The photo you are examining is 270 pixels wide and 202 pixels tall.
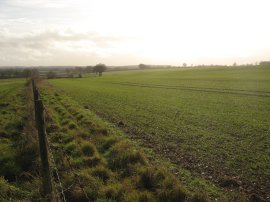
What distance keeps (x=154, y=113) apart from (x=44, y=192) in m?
16.1

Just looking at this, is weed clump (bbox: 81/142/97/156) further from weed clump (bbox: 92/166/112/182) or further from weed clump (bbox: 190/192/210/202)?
weed clump (bbox: 190/192/210/202)

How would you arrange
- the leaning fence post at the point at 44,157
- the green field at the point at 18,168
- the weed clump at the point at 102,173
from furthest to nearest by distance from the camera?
1. the weed clump at the point at 102,173
2. the green field at the point at 18,168
3. the leaning fence post at the point at 44,157

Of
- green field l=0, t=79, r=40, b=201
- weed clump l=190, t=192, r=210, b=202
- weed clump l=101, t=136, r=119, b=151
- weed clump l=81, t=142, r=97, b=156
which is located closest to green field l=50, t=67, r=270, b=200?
weed clump l=101, t=136, r=119, b=151

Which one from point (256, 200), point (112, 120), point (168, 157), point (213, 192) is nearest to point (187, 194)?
point (213, 192)

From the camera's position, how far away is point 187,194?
7.00 meters

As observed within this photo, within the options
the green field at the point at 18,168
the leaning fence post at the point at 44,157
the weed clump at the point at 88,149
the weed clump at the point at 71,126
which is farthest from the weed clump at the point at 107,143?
the leaning fence post at the point at 44,157

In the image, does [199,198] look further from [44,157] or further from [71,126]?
[71,126]

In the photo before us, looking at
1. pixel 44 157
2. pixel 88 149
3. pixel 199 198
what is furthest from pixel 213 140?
pixel 44 157

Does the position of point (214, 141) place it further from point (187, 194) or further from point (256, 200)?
point (187, 194)

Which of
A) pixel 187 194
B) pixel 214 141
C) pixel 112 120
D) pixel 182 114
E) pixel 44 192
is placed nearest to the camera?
pixel 44 192

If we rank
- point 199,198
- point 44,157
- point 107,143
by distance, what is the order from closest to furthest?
1. point 44,157
2. point 199,198
3. point 107,143

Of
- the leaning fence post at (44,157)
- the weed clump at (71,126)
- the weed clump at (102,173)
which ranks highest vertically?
the leaning fence post at (44,157)

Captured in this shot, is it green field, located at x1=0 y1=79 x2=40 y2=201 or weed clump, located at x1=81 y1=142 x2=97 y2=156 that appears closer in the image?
green field, located at x1=0 y1=79 x2=40 y2=201

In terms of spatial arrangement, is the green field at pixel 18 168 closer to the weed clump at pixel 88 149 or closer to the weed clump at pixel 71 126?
the weed clump at pixel 88 149
